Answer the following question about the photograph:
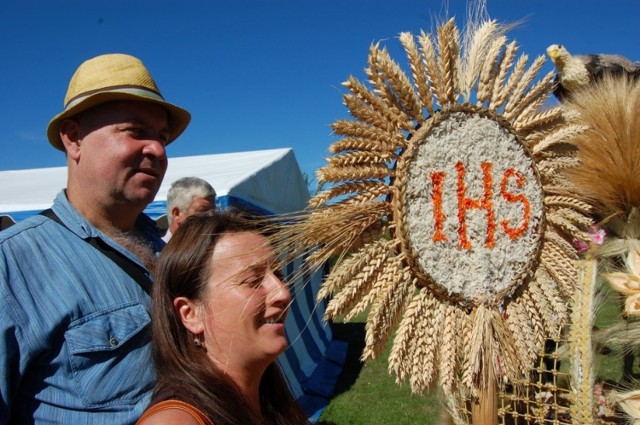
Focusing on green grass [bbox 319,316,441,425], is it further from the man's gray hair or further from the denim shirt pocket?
the denim shirt pocket

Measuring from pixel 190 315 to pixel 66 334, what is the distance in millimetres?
355

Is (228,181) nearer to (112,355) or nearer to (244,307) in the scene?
(112,355)

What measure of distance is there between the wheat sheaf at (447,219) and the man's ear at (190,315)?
0.92 ft

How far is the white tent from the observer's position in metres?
4.57

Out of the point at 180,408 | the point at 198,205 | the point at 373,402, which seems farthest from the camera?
the point at 373,402

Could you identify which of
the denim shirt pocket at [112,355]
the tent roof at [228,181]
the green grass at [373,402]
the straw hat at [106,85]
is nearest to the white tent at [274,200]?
the tent roof at [228,181]

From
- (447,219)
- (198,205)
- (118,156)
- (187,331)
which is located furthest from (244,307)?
(198,205)

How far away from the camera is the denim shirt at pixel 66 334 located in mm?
1169

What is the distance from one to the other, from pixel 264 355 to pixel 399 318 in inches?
11.9

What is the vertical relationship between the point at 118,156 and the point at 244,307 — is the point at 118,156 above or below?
above

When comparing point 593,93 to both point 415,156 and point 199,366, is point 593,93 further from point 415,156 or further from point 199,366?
point 199,366

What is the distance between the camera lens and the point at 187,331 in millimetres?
1112

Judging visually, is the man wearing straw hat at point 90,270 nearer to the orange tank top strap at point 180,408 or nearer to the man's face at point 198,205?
the orange tank top strap at point 180,408

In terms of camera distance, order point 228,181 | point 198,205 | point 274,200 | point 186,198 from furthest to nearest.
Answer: point 274,200
point 228,181
point 186,198
point 198,205
